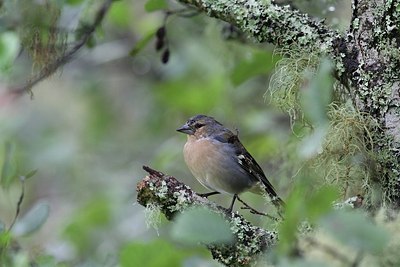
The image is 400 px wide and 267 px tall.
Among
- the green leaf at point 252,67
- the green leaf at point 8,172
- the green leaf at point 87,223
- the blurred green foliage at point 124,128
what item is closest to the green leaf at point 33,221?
the blurred green foliage at point 124,128

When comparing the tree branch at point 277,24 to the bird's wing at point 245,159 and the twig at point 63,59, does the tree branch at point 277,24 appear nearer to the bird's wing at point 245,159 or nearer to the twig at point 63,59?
the twig at point 63,59

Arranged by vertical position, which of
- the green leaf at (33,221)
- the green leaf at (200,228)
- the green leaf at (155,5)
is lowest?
the green leaf at (33,221)

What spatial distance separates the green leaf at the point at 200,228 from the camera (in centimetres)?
132

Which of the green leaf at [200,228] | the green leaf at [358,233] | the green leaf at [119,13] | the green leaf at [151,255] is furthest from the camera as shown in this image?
the green leaf at [119,13]

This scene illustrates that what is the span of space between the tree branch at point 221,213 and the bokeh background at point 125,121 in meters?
0.97

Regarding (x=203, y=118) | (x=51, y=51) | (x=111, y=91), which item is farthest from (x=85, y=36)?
(x=111, y=91)

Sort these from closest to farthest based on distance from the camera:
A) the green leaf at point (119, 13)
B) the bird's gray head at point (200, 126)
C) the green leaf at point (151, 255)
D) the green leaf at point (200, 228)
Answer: the green leaf at point (200, 228)
the green leaf at point (151, 255)
the bird's gray head at point (200, 126)
the green leaf at point (119, 13)

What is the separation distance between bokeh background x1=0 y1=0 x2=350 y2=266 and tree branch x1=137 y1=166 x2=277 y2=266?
973 millimetres

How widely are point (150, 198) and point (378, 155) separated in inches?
22.4

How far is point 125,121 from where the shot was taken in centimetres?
650

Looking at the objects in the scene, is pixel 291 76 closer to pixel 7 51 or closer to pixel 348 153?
pixel 348 153

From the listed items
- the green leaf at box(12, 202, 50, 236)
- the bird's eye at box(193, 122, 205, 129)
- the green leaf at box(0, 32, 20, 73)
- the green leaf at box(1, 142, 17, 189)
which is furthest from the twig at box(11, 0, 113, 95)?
the bird's eye at box(193, 122, 205, 129)

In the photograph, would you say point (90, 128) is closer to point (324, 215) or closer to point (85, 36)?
point (85, 36)

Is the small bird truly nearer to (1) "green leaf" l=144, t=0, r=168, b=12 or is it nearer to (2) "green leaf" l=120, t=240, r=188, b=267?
(1) "green leaf" l=144, t=0, r=168, b=12
